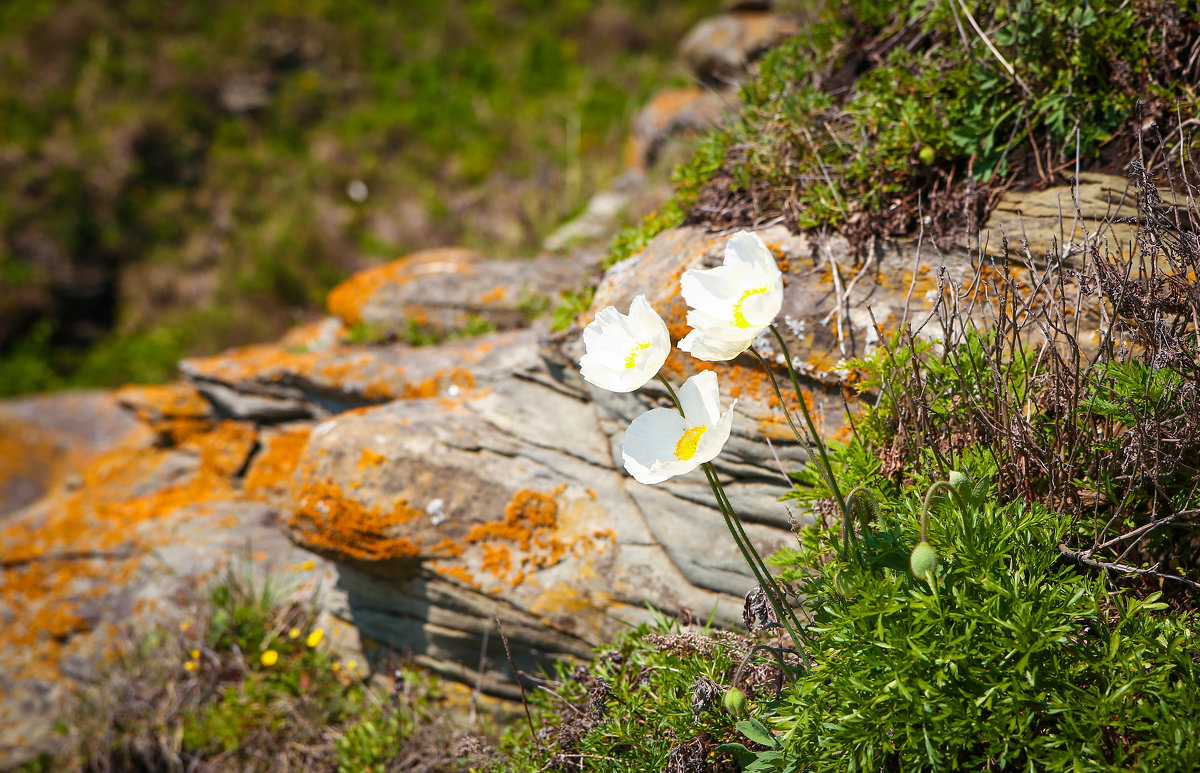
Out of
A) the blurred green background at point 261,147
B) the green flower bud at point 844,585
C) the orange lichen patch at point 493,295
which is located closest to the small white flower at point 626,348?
the green flower bud at point 844,585

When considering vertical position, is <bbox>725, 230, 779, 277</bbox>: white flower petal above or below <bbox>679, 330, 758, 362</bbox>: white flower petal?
above

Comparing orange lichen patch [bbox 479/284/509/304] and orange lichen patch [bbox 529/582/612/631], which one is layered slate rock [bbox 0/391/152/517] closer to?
orange lichen patch [bbox 479/284/509/304]

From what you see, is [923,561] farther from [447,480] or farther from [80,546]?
[80,546]

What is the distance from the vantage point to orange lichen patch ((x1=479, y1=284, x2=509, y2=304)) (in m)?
4.71

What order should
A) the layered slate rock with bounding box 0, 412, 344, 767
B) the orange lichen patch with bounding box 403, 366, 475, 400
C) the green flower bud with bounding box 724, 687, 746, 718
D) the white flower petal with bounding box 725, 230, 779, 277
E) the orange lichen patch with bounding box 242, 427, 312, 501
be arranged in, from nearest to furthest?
1. the white flower petal with bounding box 725, 230, 779, 277
2. the green flower bud with bounding box 724, 687, 746, 718
3. the orange lichen patch with bounding box 403, 366, 475, 400
4. the layered slate rock with bounding box 0, 412, 344, 767
5. the orange lichen patch with bounding box 242, 427, 312, 501

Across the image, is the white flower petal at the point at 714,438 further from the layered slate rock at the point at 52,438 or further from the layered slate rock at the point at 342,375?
the layered slate rock at the point at 52,438

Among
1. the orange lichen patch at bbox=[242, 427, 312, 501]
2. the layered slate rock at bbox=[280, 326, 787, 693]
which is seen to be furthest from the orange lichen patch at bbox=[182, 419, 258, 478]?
the layered slate rock at bbox=[280, 326, 787, 693]

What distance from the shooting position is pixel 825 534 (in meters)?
2.25

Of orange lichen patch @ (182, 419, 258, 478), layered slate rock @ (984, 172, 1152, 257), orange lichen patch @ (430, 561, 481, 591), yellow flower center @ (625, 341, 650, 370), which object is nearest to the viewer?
yellow flower center @ (625, 341, 650, 370)

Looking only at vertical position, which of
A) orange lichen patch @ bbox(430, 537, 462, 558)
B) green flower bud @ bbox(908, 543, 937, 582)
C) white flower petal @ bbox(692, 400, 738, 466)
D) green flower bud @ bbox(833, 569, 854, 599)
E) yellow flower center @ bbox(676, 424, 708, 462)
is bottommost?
orange lichen patch @ bbox(430, 537, 462, 558)

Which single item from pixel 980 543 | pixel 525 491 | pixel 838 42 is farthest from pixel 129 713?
pixel 838 42

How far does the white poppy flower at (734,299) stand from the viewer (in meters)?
1.67

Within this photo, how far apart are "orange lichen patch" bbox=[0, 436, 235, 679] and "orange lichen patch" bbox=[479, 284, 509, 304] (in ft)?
7.00

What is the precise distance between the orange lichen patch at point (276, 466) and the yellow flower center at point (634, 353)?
3.43 m
